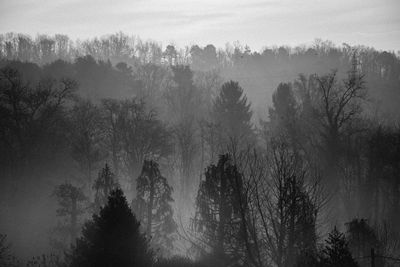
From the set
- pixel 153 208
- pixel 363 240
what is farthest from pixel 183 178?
pixel 363 240

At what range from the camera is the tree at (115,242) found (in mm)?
12797

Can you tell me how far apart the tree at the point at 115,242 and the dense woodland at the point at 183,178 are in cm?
4

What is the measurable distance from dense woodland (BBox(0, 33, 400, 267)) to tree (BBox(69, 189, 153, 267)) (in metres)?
0.04

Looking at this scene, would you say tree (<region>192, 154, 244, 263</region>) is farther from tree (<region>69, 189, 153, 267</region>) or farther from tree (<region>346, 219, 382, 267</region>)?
tree (<region>346, 219, 382, 267</region>)

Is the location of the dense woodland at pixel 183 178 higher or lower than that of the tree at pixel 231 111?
lower

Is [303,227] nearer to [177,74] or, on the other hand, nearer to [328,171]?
[328,171]

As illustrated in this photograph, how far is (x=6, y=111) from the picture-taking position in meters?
28.8

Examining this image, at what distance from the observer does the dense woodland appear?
13.4m

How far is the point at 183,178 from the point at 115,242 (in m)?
26.4

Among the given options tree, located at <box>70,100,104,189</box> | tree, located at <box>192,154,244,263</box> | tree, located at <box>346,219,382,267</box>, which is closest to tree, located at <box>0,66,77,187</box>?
tree, located at <box>70,100,104,189</box>

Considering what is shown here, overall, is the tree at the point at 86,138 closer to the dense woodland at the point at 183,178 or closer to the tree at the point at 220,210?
the dense woodland at the point at 183,178

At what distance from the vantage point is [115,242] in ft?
42.2

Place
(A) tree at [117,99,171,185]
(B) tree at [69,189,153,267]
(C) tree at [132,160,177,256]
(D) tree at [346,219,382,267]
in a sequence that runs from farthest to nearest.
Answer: (A) tree at [117,99,171,185] < (C) tree at [132,160,177,256] < (D) tree at [346,219,382,267] < (B) tree at [69,189,153,267]

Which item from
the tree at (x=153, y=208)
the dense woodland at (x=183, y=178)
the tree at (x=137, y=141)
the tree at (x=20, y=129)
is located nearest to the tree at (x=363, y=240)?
the dense woodland at (x=183, y=178)
